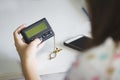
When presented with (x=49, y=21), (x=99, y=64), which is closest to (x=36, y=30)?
(x=49, y=21)

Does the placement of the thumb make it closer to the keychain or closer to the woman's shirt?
the keychain

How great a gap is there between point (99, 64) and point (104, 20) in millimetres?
102

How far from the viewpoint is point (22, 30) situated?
1.04 metres

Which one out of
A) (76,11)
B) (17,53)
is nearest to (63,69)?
A: (17,53)

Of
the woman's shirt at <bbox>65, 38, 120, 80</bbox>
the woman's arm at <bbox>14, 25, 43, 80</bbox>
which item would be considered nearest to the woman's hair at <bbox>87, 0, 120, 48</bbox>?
the woman's shirt at <bbox>65, 38, 120, 80</bbox>

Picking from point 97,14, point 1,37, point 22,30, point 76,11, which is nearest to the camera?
point 97,14

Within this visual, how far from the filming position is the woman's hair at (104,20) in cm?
62

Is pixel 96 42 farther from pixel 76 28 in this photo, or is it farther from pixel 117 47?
pixel 76 28

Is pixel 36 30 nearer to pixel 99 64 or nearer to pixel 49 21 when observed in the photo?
pixel 49 21

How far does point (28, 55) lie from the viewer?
101 centimetres

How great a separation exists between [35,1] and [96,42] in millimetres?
825

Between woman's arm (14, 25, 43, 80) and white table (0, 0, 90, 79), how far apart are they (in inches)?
2.2

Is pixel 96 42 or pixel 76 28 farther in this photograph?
pixel 76 28

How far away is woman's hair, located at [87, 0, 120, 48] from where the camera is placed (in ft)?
2.03
